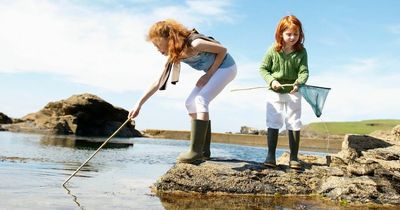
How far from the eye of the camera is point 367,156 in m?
6.48

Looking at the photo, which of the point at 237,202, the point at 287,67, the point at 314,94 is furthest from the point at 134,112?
the point at 314,94

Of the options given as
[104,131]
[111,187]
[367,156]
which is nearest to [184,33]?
[111,187]

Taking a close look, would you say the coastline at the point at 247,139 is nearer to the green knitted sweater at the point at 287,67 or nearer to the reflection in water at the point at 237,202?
the green knitted sweater at the point at 287,67

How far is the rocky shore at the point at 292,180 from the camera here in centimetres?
534

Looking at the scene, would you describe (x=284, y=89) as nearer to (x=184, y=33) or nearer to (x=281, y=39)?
(x=281, y=39)

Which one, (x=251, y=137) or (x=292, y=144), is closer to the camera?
(x=292, y=144)

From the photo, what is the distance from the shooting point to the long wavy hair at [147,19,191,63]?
5.32 metres

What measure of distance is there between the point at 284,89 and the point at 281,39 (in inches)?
26.3

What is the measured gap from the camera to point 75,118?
36.1 m

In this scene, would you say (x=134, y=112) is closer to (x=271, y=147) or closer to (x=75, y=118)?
(x=271, y=147)

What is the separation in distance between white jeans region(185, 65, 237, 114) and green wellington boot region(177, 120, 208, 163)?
0.16 meters

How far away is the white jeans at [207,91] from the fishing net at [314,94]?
0.97m

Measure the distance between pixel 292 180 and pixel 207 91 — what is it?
1.48 meters

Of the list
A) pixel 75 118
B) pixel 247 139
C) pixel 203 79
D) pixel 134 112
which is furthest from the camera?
pixel 247 139
